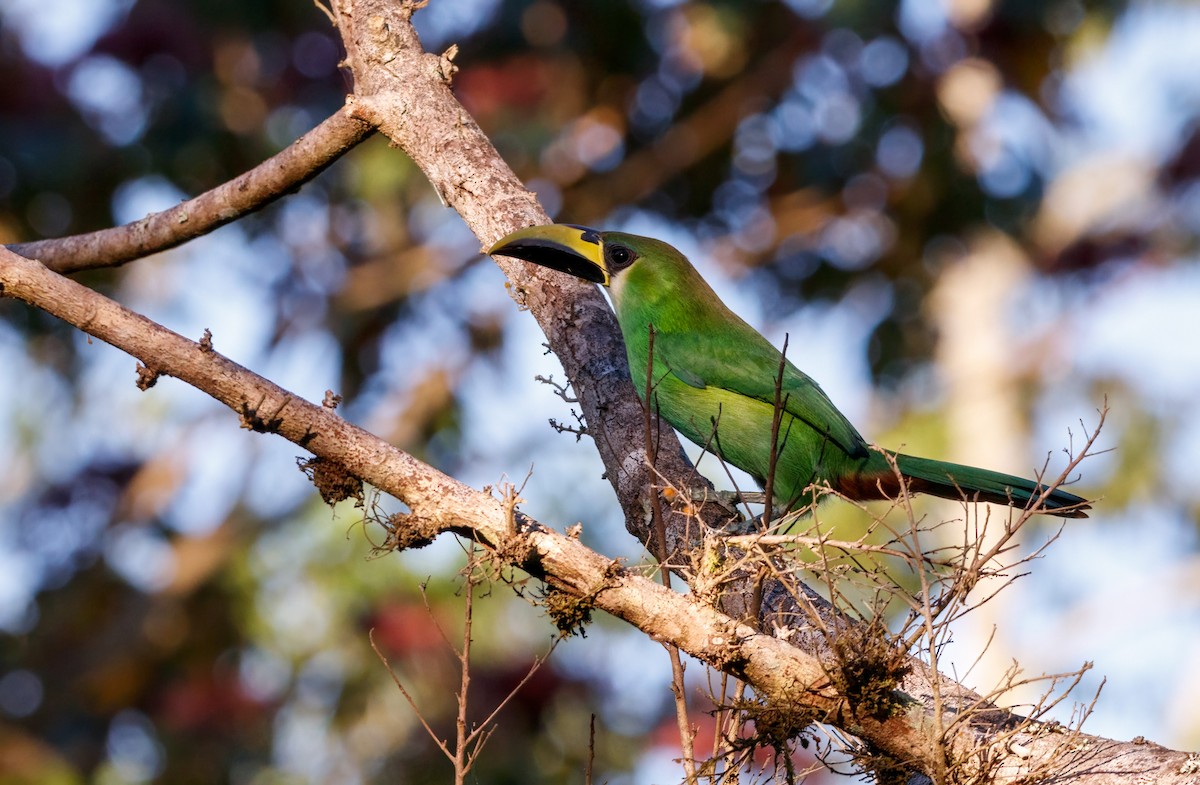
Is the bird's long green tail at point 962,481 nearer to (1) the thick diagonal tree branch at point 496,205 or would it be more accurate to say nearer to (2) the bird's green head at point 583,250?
(1) the thick diagonal tree branch at point 496,205

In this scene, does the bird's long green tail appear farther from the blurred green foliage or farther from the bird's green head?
the blurred green foliage

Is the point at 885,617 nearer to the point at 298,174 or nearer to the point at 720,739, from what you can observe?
the point at 720,739

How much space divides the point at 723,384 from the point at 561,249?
2.15 feet

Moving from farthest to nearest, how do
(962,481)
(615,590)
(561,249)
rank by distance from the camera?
1. (561,249)
2. (962,481)
3. (615,590)

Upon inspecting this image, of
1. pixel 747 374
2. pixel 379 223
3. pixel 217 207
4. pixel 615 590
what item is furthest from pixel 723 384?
pixel 379 223

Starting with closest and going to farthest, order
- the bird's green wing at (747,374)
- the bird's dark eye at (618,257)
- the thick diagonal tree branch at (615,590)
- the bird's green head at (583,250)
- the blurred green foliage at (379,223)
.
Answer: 1. the thick diagonal tree branch at (615,590)
2. the bird's green head at (583,250)
3. the bird's green wing at (747,374)
4. the bird's dark eye at (618,257)
5. the blurred green foliage at (379,223)

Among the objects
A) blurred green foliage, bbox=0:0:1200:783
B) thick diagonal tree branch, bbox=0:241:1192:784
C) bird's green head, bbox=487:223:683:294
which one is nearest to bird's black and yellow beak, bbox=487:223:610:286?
bird's green head, bbox=487:223:683:294

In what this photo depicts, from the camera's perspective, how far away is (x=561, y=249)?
3584 mm

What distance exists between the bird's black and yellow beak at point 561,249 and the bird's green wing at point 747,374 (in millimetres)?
304

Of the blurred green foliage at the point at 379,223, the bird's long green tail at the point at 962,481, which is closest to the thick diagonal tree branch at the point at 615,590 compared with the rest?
the bird's long green tail at the point at 962,481

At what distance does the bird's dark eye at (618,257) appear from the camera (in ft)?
12.8

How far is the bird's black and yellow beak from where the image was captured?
3421mm

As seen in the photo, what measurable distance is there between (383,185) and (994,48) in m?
4.32

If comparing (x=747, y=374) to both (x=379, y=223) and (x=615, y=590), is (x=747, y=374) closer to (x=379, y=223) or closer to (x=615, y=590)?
(x=615, y=590)
